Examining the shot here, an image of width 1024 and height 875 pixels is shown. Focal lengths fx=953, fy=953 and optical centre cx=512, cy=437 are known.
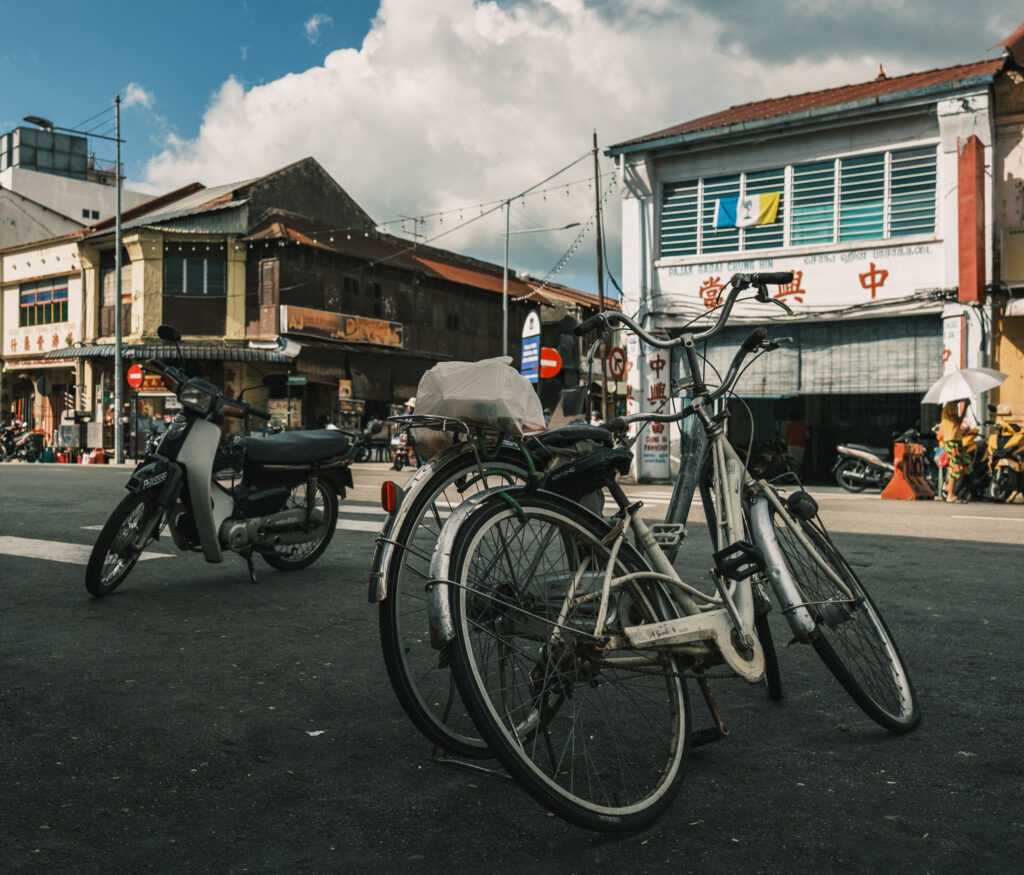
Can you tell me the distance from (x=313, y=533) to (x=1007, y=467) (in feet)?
37.7

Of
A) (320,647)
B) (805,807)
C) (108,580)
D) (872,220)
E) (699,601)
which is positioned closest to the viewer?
(805,807)

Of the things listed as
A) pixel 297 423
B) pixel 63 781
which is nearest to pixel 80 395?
pixel 297 423

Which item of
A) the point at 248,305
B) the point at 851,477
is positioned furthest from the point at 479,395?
the point at 248,305

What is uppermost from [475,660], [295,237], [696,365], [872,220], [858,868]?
[295,237]

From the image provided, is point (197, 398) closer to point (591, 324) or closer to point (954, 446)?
point (591, 324)

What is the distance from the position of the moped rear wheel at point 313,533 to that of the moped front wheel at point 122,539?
84 cm

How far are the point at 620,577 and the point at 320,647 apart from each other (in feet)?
6.70

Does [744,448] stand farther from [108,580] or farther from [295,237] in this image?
[295,237]

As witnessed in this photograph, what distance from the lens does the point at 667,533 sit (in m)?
2.83

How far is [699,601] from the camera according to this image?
8.74 feet

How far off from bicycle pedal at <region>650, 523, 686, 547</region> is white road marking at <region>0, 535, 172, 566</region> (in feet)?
14.7

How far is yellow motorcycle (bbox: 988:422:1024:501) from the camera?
45.3 ft

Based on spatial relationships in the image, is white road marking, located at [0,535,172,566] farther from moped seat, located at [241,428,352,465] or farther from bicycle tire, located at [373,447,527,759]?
bicycle tire, located at [373,447,527,759]

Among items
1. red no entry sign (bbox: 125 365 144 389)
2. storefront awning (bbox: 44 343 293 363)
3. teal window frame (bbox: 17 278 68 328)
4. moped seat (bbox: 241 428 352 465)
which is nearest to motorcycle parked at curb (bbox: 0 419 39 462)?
storefront awning (bbox: 44 343 293 363)
